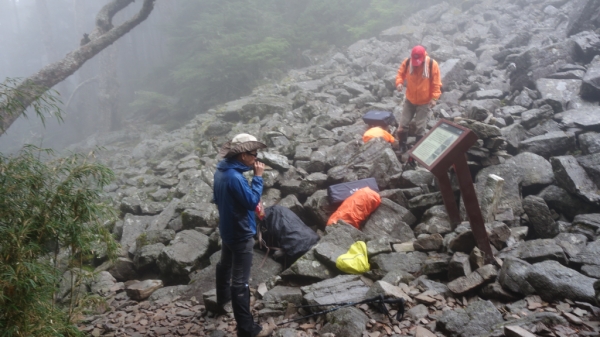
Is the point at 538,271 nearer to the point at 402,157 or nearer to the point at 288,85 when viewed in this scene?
the point at 402,157

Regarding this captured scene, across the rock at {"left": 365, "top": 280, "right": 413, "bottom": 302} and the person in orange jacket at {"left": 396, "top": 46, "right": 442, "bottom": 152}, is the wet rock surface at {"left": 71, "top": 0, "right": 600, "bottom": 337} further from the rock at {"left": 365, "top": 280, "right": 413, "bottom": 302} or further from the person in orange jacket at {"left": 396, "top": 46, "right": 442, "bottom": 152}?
the person in orange jacket at {"left": 396, "top": 46, "right": 442, "bottom": 152}

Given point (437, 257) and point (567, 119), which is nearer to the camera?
point (437, 257)

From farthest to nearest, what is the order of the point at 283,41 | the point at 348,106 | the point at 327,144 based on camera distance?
the point at 283,41, the point at 348,106, the point at 327,144

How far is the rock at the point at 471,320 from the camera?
322 cm

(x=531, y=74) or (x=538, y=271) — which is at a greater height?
(x=538, y=271)

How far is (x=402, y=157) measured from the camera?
7.79 m

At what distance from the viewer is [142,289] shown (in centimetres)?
533

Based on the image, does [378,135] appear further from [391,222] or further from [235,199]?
[235,199]

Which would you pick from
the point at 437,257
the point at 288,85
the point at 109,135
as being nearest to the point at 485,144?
the point at 437,257

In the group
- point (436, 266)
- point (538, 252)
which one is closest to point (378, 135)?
point (436, 266)

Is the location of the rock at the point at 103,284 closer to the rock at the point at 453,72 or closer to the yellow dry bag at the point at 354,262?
the yellow dry bag at the point at 354,262

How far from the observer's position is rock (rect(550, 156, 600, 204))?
203 inches

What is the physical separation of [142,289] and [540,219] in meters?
5.92

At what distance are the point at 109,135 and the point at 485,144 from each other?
20.8 meters
